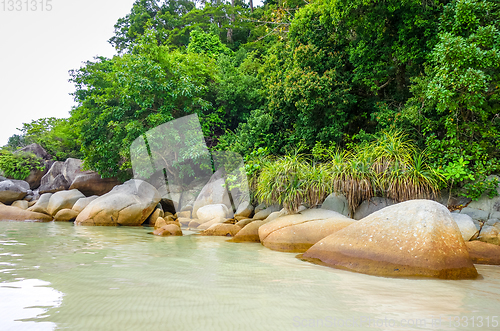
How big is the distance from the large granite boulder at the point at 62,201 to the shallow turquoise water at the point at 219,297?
316 inches

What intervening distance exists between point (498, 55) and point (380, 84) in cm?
364

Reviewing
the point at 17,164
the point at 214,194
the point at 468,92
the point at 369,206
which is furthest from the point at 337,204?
the point at 17,164

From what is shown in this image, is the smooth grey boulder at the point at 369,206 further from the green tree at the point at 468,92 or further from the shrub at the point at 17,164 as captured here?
the shrub at the point at 17,164

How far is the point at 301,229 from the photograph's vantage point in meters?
5.67

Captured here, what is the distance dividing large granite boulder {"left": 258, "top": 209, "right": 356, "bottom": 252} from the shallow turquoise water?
57.1 inches

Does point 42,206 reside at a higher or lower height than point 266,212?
lower

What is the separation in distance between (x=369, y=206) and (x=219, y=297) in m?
4.87

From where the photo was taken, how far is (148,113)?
1218 centimetres

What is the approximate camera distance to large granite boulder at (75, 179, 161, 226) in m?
9.34

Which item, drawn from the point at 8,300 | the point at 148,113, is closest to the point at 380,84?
the point at 148,113

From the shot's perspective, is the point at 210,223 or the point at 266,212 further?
the point at 210,223

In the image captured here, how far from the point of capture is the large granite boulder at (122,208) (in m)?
9.34

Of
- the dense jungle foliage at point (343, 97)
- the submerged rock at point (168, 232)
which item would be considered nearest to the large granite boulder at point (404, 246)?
the dense jungle foliage at point (343, 97)

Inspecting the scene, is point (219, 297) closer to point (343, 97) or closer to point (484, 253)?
point (484, 253)
